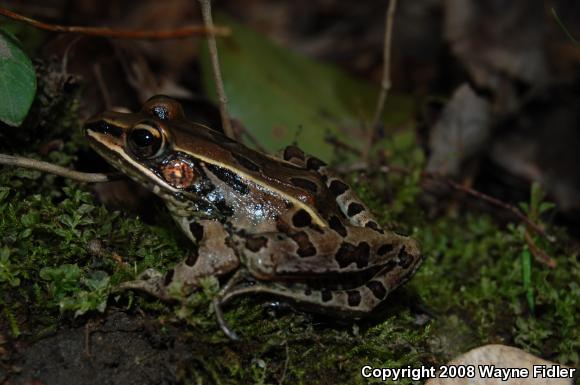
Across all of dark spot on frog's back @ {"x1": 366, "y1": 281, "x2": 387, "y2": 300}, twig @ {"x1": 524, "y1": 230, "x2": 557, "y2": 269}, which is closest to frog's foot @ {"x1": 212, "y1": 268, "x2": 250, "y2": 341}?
dark spot on frog's back @ {"x1": 366, "y1": 281, "x2": 387, "y2": 300}

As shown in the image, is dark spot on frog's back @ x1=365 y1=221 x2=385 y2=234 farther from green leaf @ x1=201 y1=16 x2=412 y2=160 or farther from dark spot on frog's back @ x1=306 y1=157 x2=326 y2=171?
green leaf @ x1=201 y1=16 x2=412 y2=160

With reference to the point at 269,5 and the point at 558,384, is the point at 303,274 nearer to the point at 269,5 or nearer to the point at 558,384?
the point at 558,384

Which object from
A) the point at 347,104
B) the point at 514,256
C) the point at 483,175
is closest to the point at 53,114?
the point at 347,104

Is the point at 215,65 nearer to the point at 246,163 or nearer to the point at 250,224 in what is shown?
the point at 246,163

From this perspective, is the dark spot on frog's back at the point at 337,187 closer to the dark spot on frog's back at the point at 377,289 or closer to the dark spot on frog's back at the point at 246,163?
the dark spot on frog's back at the point at 246,163

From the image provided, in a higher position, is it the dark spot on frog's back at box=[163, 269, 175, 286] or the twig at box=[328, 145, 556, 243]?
the twig at box=[328, 145, 556, 243]

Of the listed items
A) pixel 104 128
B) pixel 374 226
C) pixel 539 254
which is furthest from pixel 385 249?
pixel 104 128

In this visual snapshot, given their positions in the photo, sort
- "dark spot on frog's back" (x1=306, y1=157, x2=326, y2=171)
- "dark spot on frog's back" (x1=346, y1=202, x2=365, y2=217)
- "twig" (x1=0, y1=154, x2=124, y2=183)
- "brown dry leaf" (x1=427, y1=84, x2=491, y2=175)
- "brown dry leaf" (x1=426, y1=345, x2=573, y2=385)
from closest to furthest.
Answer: "brown dry leaf" (x1=426, y1=345, x2=573, y2=385)
"twig" (x1=0, y1=154, x2=124, y2=183)
"dark spot on frog's back" (x1=346, y1=202, x2=365, y2=217)
"dark spot on frog's back" (x1=306, y1=157, x2=326, y2=171)
"brown dry leaf" (x1=427, y1=84, x2=491, y2=175)
